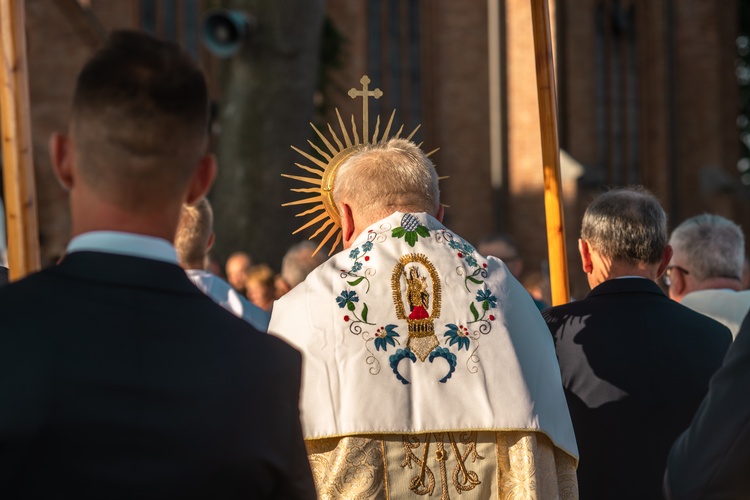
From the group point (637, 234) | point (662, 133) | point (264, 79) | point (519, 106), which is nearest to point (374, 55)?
point (519, 106)

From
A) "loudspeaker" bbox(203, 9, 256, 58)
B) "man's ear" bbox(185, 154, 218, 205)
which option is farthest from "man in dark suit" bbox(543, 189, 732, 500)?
"loudspeaker" bbox(203, 9, 256, 58)

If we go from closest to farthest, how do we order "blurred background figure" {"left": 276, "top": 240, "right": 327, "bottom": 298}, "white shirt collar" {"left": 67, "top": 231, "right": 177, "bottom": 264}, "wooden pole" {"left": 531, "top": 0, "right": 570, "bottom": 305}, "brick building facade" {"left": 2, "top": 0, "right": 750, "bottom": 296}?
"white shirt collar" {"left": 67, "top": 231, "right": 177, "bottom": 264} < "wooden pole" {"left": 531, "top": 0, "right": 570, "bottom": 305} < "blurred background figure" {"left": 276, "top": 240, "right": 327, "bottom": 298} < "brick building facade" {"left": 2, "top": 0, "right": 750, "bottom": 296}

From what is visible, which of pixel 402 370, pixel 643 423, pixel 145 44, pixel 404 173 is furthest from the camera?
pixel 643 423

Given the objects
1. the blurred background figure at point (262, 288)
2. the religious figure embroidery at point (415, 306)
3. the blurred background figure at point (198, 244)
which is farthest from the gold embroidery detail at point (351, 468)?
the blurred background figure at point (262, 288)

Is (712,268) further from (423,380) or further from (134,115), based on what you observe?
(134,115)

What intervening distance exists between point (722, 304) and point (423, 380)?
7.18ft

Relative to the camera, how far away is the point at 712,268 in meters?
5.02

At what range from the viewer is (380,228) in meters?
3.34

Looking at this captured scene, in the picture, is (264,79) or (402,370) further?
(264,79)

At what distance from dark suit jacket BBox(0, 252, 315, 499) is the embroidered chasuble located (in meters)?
1.17

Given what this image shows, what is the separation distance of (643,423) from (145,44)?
225 cm

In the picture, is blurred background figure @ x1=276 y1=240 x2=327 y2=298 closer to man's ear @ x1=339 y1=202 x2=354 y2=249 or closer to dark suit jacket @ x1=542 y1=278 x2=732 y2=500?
dark suit jacket @ x1=542 y1=278 x2=732 y2=500

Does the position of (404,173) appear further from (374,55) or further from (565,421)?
(374,55)

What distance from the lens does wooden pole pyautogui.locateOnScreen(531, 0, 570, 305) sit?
13.7 ft
